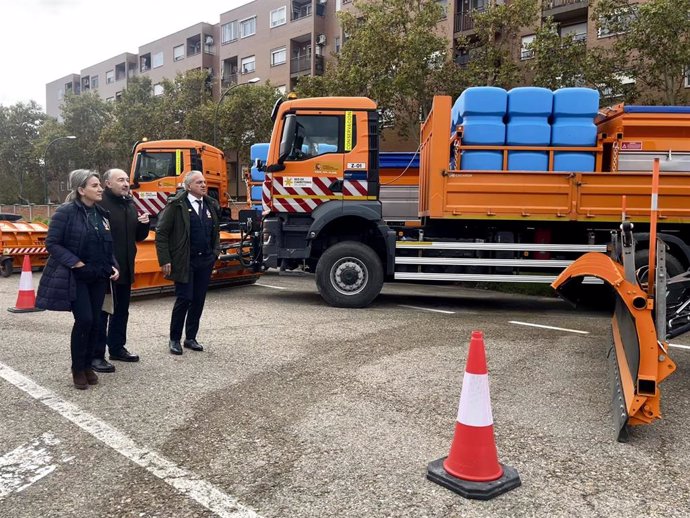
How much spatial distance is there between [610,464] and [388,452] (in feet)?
4.08

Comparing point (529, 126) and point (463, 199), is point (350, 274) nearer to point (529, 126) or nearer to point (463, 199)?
point (463, 199)

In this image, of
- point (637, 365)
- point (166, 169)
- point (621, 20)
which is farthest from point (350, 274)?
point (621, 20)

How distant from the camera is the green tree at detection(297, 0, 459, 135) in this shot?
1938 cm

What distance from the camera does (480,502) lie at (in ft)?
9.25

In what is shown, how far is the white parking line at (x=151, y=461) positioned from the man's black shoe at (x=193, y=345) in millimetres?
1518

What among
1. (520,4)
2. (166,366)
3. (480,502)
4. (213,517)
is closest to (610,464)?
(480,502)

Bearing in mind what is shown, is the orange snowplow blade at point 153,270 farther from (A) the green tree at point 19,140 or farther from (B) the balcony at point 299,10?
(A) the green tree at point 19,140

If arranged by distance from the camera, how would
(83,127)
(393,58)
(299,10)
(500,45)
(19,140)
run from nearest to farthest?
(393,58)
(500,45)
(299,10)
(83,127)
(19,140)

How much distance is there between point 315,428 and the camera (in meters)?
3.77

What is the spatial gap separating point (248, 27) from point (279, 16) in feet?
12.8

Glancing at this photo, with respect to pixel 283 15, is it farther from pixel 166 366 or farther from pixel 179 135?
pixel 166 366

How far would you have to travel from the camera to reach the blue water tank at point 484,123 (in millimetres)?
8016

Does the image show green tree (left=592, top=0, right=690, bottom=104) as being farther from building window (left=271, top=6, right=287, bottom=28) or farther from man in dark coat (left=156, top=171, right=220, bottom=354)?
building window (left=271, top=6, right=287, bottom=28)

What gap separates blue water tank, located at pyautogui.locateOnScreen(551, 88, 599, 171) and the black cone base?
5.95 meters
